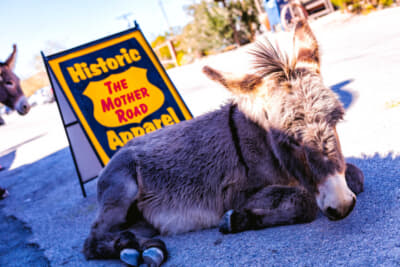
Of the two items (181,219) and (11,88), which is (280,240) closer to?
(181,219)

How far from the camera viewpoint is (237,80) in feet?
7.32

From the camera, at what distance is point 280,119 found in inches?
79.4

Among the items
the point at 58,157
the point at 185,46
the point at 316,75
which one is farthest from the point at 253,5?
the point at 316,75

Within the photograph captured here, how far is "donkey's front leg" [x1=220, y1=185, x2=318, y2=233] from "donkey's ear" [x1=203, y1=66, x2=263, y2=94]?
2.65 feet

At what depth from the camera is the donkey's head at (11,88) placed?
6.63 m

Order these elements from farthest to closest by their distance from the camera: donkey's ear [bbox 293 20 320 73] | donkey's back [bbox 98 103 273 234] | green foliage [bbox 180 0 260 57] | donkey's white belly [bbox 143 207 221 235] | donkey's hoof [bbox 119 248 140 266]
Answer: green foliage [bbox 180 0 260 57] < donkey's white belly [bbox 143 207 221 235] < donkey's back [bbox 98 103 273 234] < donkey's hoof [bbox 119 248 140 266] < donkey's ear [bbox 293 20 320 73]

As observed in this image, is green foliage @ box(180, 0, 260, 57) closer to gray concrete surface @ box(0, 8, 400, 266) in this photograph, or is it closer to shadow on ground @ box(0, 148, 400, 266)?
gray concrete surface @ box(0, 8, 400, 266)

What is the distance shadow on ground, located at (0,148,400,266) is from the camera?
5.90ft

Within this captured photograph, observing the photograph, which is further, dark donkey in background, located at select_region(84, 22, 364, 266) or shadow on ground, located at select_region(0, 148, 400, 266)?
dark donkey in background, located at select_region(84, 22, 364, 266)

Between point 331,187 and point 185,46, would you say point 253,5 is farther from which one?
point 331,187

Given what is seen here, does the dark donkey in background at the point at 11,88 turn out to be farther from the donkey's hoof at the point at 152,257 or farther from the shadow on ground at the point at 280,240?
the donkey's hoof at the point at 152,257

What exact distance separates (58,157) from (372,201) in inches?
294

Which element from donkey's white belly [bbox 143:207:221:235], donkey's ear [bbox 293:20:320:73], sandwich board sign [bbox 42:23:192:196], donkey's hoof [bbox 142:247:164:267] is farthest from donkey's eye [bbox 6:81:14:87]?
donkey's ear [bbox 293:20:320:73]

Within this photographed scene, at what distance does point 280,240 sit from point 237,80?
1.18m
